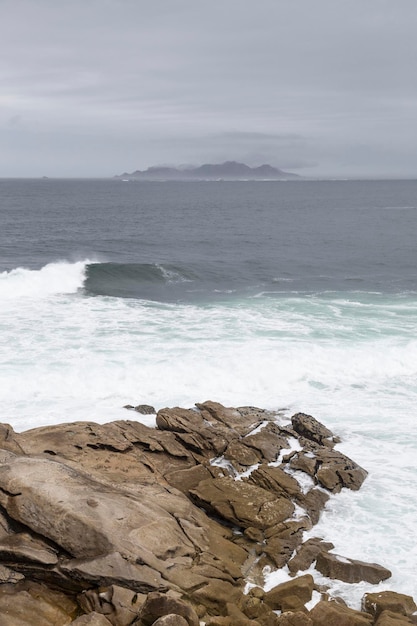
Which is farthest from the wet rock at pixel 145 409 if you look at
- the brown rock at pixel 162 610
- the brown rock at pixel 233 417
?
the brown rock at pixel 162 610

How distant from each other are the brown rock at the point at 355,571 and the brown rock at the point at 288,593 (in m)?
0.96

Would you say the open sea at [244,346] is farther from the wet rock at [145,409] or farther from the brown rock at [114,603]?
the brown rock at [114,603]

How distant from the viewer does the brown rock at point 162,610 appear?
35.9ft

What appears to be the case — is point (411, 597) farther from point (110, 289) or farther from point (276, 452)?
point (110, 289)

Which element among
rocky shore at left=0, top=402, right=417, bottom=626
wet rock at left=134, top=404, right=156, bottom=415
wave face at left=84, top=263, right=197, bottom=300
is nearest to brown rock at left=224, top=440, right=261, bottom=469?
rocky shore at left=0, top=402, right=417, bottom=626

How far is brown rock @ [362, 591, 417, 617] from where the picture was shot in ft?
40.0

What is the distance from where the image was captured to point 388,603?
12242 mm

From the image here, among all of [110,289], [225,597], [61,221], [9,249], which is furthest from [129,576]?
[61,221]

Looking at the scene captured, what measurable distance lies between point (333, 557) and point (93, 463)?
6479mm

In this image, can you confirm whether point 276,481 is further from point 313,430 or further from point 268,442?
point 313,430

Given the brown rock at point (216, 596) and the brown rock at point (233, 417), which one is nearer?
the brown rock at point (216, 596)

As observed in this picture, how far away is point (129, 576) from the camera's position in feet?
39.3

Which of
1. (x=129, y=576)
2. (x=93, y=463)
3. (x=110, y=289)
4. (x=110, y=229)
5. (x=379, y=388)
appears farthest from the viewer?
(x=110, y=229)

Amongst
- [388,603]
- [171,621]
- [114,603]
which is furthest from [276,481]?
[171,621]
